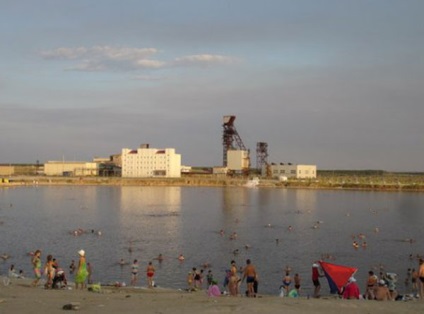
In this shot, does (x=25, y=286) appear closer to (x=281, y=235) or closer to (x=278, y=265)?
(x=278, y=265)

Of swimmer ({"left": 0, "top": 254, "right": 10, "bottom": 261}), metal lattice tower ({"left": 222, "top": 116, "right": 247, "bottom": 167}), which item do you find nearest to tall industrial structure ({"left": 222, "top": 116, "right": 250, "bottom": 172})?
metal lattice tower ({"left": 222, "top": 116, "right": 247, "bottom": 167})

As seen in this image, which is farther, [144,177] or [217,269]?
[144,177]

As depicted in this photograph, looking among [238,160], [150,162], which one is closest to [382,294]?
[238,160]

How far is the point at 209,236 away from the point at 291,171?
123 metres

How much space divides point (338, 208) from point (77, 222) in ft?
135

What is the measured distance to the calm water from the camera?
3466 cm

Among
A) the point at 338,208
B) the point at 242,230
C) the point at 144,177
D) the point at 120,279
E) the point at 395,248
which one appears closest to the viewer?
the point at 120,279

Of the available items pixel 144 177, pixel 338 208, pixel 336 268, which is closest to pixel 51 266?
pixel 336 268

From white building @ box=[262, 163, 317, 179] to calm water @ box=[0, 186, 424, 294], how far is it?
84.1 metres

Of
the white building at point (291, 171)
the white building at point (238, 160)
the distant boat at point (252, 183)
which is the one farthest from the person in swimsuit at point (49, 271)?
the white building at point (291, 171)

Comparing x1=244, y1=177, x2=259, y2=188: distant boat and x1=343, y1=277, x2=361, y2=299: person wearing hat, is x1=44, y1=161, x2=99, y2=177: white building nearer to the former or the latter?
x1=244, y1=177, x2=259, y2=188: distant boat

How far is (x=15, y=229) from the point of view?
176ft

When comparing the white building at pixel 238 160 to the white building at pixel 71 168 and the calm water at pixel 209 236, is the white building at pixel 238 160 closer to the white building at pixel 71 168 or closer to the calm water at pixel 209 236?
the white building at pixel 71 168

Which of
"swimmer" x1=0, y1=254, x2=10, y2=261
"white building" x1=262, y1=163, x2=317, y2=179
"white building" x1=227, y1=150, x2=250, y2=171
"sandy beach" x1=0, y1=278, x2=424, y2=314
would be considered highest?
"white building" x1=227, y1=150, x2=250, y2=171
